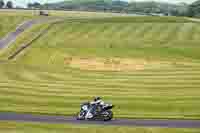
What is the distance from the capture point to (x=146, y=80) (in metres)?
46.4

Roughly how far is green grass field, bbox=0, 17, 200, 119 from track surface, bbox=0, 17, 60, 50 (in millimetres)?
2085

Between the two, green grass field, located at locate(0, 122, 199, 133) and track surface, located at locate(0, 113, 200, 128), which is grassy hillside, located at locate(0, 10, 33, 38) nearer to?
track surface, located at locate(0, 113, 200, 128)

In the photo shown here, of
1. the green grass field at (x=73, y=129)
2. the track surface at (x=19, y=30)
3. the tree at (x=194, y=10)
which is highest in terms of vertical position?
the tree at (x=194, y=10)

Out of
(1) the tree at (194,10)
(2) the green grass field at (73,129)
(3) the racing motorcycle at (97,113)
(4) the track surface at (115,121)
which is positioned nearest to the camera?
(2) the green grass field at (73,129)

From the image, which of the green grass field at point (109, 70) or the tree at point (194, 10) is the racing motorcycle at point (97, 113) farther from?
the tree at point (194, 10)

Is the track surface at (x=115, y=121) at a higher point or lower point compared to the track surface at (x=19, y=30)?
lower

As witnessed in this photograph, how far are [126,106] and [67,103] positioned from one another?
5139 millimetres

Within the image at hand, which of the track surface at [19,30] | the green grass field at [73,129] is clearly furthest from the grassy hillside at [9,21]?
the green grass field at [73,129]

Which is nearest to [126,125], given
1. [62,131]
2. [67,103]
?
[62,131]

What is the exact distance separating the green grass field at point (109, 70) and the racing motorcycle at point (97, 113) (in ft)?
5.36

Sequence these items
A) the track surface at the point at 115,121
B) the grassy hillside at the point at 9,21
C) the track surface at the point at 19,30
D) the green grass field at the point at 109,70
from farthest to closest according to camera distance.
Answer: the grassy hillside at the point at 9,21 < the track surface at the point at 19,30 < the green grass field at the point at 109,70 < the track surface at the point at 115,121

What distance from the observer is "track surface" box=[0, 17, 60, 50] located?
75250mm

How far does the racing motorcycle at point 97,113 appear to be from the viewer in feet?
99.7

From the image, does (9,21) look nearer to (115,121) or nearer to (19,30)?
(19,30)
